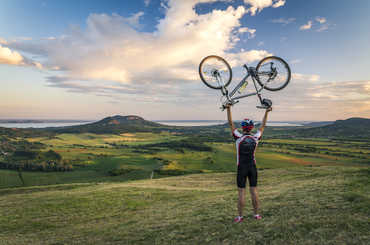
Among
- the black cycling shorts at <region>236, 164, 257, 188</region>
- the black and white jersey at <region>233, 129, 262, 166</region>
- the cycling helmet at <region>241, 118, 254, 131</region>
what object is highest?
the cycling helmet at <region>241, 118, 254, 131</region>

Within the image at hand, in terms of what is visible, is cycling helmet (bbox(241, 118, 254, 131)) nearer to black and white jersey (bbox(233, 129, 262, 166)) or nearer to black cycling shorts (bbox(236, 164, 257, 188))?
black and white jersey (bbox(233, 129, 262, 166))

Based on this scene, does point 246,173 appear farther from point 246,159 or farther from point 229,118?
point 229,118

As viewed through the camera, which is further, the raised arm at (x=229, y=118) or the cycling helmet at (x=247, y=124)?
the raised arm at (x=229, y=118)

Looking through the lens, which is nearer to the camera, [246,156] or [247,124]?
[246,156]

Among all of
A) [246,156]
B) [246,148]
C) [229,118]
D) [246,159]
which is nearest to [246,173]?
[246,159]

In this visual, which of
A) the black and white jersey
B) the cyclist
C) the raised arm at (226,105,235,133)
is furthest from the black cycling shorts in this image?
the raised arm at (226,105,235,133)

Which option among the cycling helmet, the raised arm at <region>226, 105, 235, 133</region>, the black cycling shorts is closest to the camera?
the black cycling shorts

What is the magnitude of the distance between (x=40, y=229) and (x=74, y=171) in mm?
101999

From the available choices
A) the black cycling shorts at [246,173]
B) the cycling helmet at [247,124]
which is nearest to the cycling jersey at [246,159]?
the black cycling shorts at [246,173]

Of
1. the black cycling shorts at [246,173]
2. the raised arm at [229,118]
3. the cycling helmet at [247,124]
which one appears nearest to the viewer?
the black cycling shorts at [246,173]

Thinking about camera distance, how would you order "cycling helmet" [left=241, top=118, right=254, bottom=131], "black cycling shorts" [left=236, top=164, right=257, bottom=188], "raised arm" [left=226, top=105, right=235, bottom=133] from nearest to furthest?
1. "black cycling shorts" [left=236, top=164, right=257, bottom=188]
2. "cycling helmet" [left=241, top=118, right=254, bottom=131]
3. "raised arm" [left=226, top=105, right=235, bottom=133]

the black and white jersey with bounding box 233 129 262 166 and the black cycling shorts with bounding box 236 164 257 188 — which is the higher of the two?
the black and white jersey with bounding box 233 129 262 166

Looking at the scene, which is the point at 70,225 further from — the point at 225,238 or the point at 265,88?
the point at 265,88

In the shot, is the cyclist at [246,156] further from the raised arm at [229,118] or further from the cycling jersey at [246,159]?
the raised arm at [229,118]
